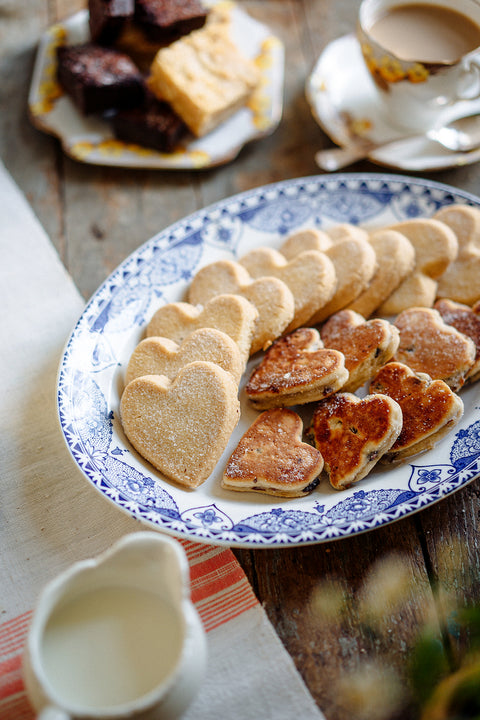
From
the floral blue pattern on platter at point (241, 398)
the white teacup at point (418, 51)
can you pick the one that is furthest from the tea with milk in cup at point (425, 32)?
the floral blue pattern on platter at point (241, 398)

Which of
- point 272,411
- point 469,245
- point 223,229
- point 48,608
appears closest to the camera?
point 48,608

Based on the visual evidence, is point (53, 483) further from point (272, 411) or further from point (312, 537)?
point (312, 537)

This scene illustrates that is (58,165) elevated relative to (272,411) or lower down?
elevated

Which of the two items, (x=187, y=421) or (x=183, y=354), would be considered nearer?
(x=187, y=421)

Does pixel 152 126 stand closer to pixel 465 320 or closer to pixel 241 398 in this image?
pixel 241 398

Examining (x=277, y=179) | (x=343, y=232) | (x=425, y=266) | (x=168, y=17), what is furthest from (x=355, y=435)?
(x=168, y=17)

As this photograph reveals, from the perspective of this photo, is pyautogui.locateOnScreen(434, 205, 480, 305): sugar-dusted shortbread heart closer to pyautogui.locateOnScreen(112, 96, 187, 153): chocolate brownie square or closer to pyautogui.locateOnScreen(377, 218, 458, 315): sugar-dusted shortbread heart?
pyautogui.locateOnScreen(377, 218, 458, 315): sugar-dusted shortbread heart

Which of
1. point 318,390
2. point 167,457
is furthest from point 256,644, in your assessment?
point 318,390

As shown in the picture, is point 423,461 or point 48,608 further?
point 423,461
